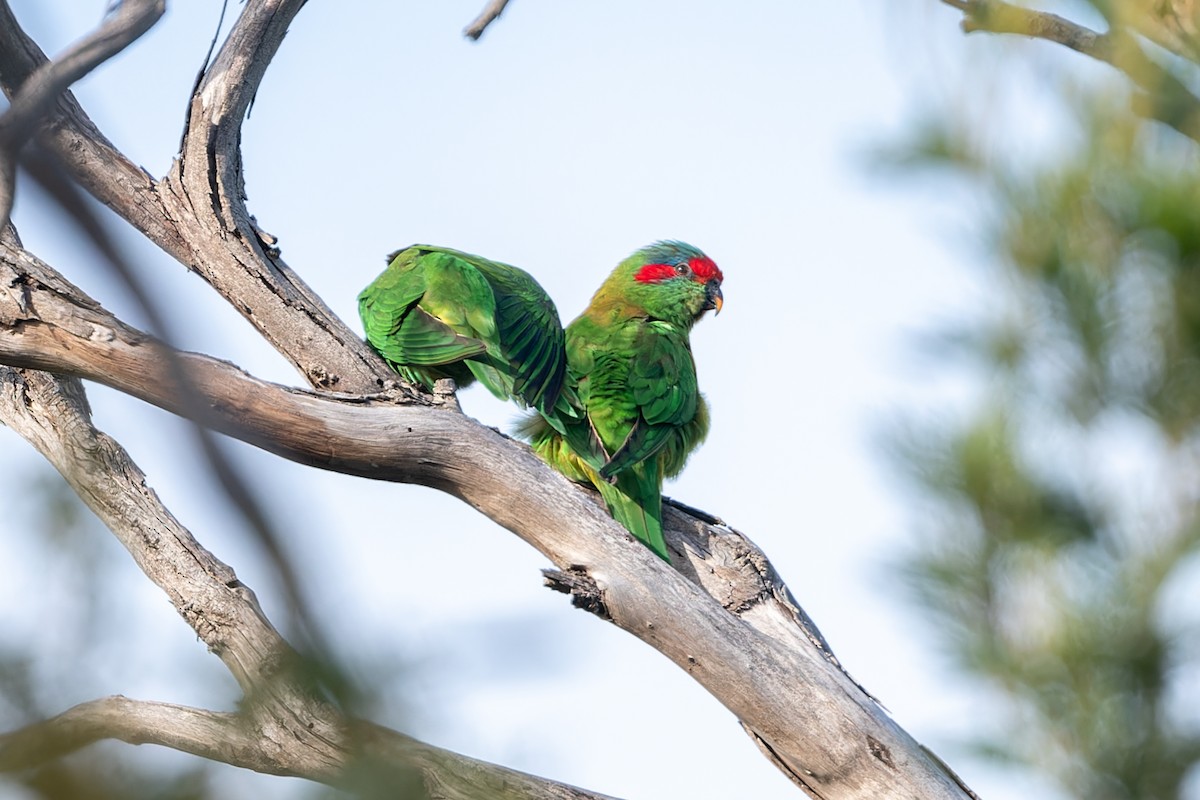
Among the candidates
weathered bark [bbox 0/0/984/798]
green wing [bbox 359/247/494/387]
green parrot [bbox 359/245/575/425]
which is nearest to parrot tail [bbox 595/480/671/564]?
weathered bark [bbox 0/0/984/798]

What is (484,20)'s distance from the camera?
4.34m

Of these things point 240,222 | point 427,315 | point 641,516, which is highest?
point 427,315

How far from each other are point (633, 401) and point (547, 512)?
1126 millimetres

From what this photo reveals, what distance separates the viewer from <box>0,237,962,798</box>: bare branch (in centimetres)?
299

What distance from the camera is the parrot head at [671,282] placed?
17.3 ft

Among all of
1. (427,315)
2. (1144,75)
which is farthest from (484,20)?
(1144,75)

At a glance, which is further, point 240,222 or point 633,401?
point 633,401

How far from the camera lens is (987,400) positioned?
134 cm

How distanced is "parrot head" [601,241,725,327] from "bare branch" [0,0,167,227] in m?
3.65

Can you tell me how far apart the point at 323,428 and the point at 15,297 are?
86 cm

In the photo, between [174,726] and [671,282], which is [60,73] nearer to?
[174,726]

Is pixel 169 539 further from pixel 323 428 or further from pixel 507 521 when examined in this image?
pixel 507 521

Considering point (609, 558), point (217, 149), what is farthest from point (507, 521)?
point (217, 149)

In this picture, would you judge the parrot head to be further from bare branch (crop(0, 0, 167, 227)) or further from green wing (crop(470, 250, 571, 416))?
bare branch (crop(0, 0, 167, 227))
